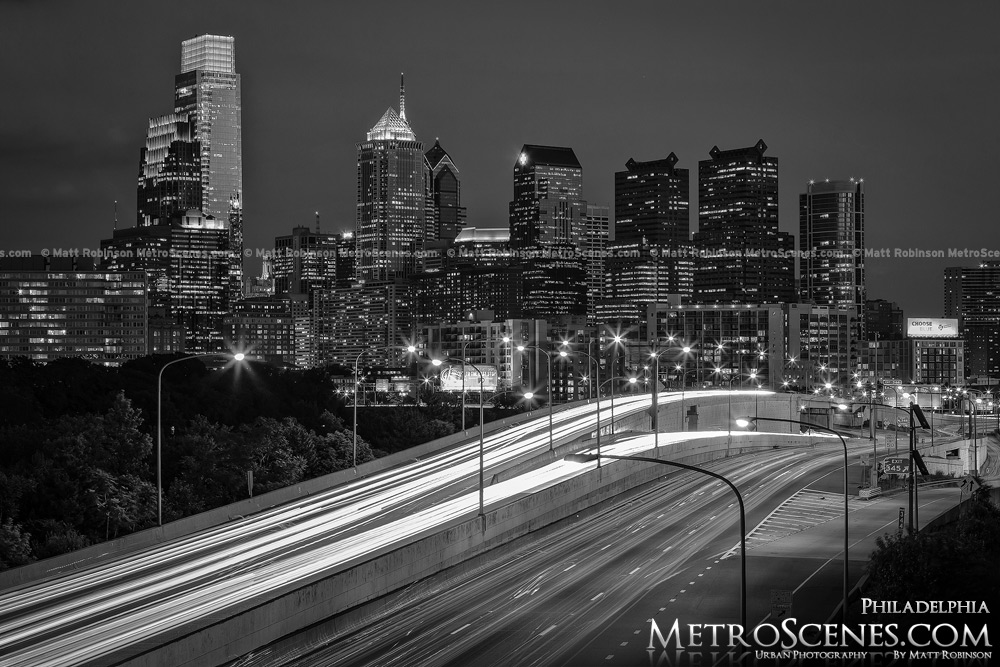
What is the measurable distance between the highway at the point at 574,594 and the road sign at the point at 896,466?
14.1 m

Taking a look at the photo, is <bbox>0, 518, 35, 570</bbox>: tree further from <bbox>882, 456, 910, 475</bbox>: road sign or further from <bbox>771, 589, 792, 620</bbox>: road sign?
<bbox>882, 456, 910, 475</bbox>: road sign

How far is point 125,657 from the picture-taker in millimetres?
29734

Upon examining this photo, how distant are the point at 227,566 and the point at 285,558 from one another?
7.91ft

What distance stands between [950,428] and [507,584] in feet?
350

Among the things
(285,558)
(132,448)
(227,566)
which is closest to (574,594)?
(285,558)

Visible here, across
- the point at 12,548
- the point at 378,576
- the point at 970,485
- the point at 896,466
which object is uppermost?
the point at 378,576

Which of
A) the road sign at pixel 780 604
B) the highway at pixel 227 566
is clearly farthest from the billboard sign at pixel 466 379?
the road sign at pixel 780 604

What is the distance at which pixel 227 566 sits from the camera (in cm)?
4222

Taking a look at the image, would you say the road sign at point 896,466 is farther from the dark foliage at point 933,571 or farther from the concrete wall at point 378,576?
the dark foliage at point 933,571

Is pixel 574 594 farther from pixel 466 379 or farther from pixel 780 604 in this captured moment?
pixel 466 379

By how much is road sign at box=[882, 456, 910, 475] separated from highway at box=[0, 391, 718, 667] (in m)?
25.7

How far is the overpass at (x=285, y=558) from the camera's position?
108 feet

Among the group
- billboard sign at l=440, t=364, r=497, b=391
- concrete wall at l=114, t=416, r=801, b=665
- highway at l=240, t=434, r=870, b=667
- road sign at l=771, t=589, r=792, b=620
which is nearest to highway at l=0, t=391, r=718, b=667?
concrete wall at l=114, t=416, r=801, b=665

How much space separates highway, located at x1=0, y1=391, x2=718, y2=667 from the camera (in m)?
32.7
